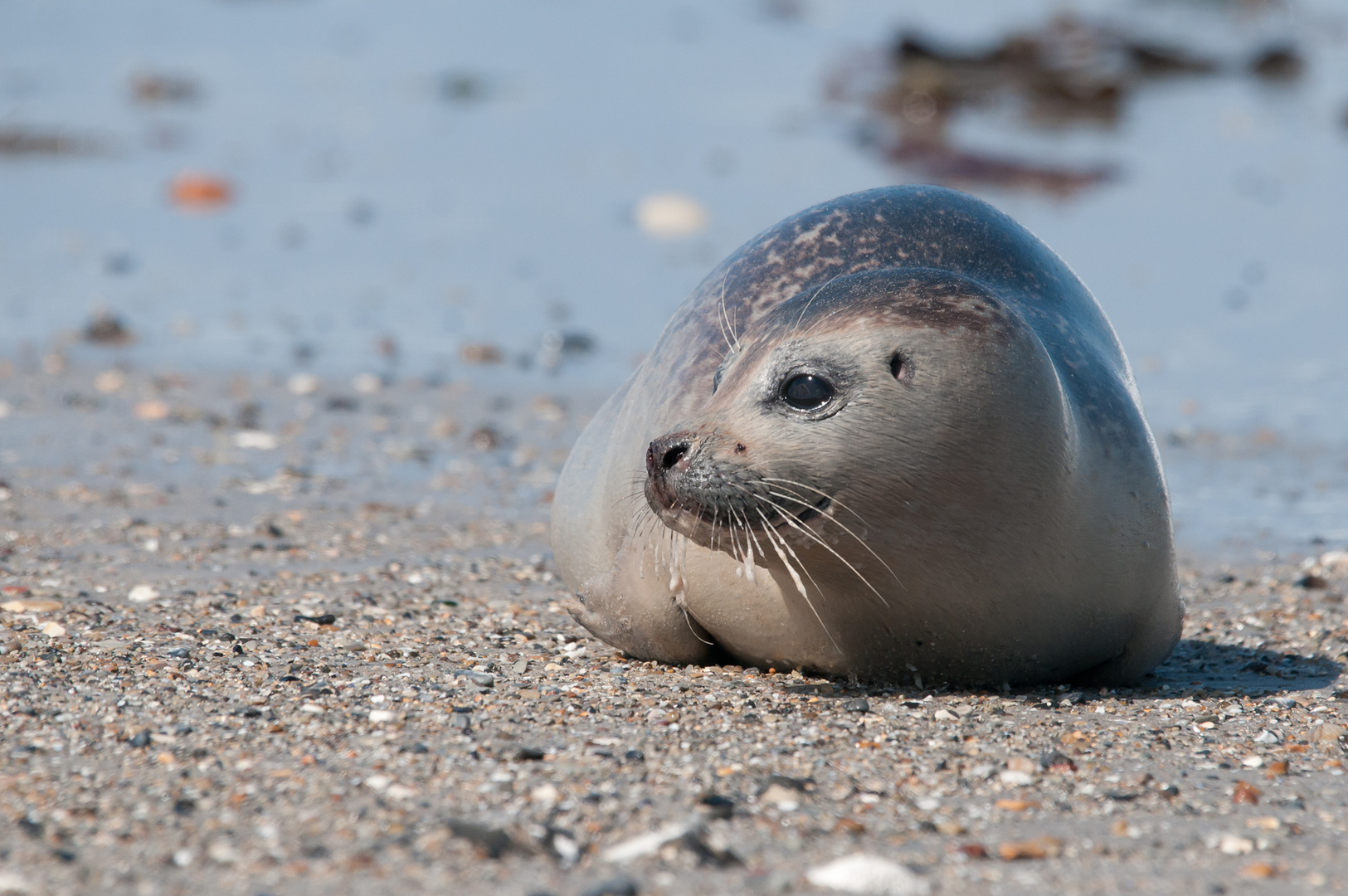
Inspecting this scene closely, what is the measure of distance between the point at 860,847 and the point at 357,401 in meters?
6.11

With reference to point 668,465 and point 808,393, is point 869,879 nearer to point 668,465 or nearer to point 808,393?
point 668,465

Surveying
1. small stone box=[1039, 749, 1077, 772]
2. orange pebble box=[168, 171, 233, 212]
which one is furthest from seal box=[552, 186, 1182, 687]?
orange pebble box=[168, 171, 233, 212]

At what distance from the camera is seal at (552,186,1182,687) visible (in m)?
3.86

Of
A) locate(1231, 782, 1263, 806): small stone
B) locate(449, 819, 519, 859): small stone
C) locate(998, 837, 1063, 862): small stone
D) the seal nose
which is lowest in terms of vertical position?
locate(449, 819, 519, 859): small stone

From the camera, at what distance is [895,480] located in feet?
12.6

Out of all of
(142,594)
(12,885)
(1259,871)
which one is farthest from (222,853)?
(142,594)

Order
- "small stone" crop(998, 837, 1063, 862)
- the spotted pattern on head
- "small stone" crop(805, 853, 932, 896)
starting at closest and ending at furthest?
"small stone" crop(805, 853, 932, 896) < "small stone" crop(998, 837, 1063, 862) < the spotted pattern on head

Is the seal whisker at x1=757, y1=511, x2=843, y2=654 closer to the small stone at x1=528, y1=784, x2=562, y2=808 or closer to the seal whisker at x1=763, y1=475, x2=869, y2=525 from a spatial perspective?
the seal whisker at x1=763, y1=475, x2=869, y2=525

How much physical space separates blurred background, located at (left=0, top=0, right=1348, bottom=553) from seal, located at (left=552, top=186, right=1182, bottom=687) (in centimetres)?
270

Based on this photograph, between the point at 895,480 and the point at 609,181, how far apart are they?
11.9 meters

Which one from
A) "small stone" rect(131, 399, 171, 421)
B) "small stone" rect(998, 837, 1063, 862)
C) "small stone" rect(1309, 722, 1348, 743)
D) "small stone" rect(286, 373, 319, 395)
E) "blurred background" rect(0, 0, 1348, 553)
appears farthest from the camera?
"blurred background" rect(0, 0, 1348, 553)

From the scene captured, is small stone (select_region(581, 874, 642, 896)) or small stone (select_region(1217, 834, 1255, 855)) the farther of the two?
small stone (select_region(1217, 834, 1255, 855))

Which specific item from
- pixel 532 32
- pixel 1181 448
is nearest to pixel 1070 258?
pixel 1181 448

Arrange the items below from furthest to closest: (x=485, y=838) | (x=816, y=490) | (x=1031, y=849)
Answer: (x=816, y=490) < (x=1031, y=849) < (x=485, y=838)
